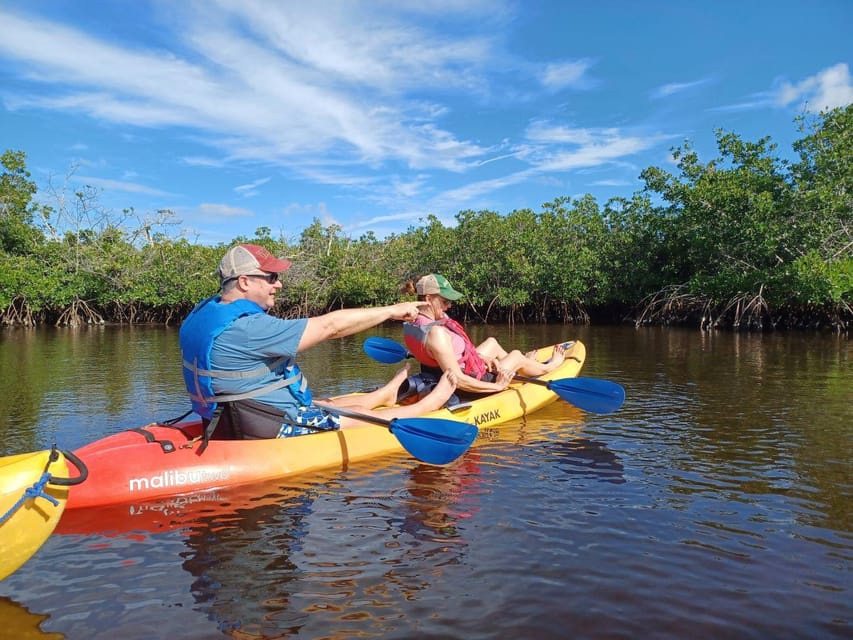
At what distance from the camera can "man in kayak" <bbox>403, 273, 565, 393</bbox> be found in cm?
563

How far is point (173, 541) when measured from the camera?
3494mm

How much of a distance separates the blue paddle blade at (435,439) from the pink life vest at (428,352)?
124 cm

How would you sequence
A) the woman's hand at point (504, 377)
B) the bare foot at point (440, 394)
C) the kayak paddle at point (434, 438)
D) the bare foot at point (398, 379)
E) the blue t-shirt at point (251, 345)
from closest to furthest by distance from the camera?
1. the blue t-shirt at point (251, 345)
2. the kayak paddle at point (434, 438)
3. the bare foot at point (440, 394)
4. the bare foot at point (398, 379)
5. the woman's hand at point (504, 377)

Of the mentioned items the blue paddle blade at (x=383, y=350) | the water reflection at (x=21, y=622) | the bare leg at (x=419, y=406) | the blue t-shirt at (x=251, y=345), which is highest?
the blue t-shirt at (x=251, y=345)

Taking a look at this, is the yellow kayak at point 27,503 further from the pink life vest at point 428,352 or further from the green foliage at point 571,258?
the green foliage at point 571,258

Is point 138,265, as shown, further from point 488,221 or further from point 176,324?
point 488,221

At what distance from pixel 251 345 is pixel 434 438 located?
147 cm

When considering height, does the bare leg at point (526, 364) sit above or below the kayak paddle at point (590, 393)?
above

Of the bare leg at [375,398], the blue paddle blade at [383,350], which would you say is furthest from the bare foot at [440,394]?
the blue paddle blade at [383,350]

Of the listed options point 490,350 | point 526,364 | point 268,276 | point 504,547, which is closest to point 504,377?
point 490,350

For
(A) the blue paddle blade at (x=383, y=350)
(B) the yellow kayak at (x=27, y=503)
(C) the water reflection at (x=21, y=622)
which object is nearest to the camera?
(C) the water reflection at (x=21, y=622)

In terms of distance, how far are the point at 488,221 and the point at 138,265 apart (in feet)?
51.1

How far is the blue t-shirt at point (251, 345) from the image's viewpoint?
3.92 m

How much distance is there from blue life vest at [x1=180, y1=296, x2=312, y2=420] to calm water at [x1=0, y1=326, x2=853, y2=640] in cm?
65
